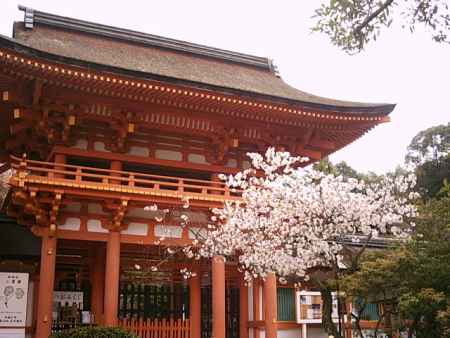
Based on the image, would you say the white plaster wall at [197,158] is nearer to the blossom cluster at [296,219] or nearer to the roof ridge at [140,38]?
the blossom cluster at [296,219]

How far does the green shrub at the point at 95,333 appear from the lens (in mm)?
10086

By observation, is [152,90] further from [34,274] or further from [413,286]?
[413,286]

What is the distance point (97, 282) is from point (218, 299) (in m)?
3.35

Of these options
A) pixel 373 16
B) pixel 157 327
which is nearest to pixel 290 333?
pixel 157 327

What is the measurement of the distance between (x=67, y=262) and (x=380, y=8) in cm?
1204

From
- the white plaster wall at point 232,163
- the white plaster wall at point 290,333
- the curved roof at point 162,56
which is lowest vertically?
the white plaster wall at point 290,333

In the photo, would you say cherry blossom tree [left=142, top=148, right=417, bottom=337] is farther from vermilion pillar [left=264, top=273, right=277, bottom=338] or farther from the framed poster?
the framed poster

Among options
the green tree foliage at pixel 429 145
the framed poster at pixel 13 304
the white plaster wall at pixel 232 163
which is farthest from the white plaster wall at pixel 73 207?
the green tree foliage at pixel 429 145

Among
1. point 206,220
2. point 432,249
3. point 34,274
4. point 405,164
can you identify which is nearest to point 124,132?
point 206,220

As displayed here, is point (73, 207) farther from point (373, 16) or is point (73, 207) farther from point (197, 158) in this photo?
point (373, 16)

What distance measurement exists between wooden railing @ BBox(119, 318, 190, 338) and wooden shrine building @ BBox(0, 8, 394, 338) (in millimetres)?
36

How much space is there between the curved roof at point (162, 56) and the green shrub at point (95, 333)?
574 cm

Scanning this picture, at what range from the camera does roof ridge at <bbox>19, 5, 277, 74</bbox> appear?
1523 cm

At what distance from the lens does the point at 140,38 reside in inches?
656
